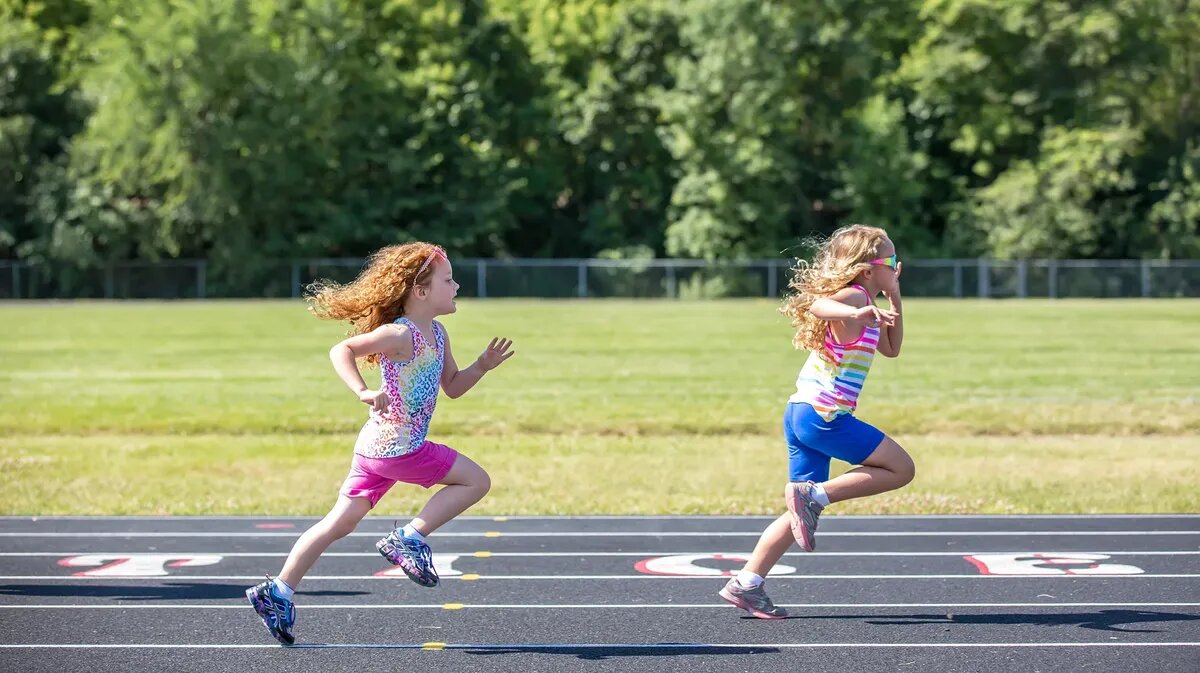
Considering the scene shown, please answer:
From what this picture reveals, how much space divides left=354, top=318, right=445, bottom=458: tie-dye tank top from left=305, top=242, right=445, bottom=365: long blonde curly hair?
125mm

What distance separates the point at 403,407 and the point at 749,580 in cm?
168

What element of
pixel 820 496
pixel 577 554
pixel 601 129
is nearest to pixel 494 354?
pixel 820 496

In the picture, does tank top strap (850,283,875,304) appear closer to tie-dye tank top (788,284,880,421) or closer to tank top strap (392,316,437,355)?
tie-dye tank top (788,284,880,421)

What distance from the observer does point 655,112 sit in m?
53.9

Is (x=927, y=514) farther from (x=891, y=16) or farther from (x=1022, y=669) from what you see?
(x=891, y=16)

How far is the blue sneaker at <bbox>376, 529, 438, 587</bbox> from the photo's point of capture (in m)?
6.46

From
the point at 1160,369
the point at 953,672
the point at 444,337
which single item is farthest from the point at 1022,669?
the point at 1160,369

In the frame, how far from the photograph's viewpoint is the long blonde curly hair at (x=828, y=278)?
6.77 metres

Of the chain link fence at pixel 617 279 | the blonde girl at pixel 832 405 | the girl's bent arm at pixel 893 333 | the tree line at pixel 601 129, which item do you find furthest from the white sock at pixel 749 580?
the tree line at pixel 601 129

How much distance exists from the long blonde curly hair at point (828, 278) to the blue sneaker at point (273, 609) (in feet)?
7.73

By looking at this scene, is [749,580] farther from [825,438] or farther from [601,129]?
[601,129]

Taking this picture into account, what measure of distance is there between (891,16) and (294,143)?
2114 centimetres

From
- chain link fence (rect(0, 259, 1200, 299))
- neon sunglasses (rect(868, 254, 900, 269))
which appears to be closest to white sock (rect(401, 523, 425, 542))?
neon sunglasses (rect(868, 254, 900, 269))

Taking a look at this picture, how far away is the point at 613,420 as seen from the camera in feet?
52.6
